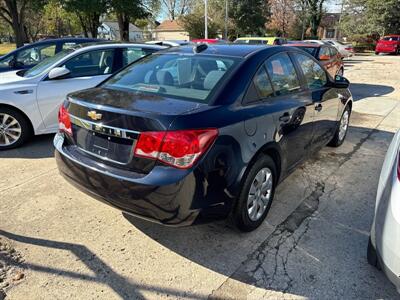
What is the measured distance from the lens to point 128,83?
10.6ft

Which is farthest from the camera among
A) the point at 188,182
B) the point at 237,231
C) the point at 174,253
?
the point at 237,231

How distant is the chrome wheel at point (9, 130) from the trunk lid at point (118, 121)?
8.37 ft

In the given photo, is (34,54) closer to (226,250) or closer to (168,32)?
(226,250)

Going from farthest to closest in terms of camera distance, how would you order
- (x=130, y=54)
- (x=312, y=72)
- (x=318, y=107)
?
(x=130, y=54)
(x=312, y=72)
(x=318, y=107)

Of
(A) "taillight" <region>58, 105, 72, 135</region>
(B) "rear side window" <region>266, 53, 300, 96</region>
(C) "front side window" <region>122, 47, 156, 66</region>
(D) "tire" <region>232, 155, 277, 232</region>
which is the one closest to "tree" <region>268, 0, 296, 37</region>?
(C) "front side window" <region>122, 47, 156, 66</region>

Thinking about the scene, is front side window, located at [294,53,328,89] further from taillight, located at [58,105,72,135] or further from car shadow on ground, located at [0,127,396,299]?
taillight, located at [58,105,72,135]

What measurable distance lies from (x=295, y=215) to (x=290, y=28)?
4512 cm

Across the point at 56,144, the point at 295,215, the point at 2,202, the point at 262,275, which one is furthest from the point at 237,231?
the point at 2,202

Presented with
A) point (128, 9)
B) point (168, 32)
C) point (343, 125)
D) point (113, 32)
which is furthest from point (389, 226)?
point (168, 32)

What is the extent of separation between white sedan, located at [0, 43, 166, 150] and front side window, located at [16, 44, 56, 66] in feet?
7.70

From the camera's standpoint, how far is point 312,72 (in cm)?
416

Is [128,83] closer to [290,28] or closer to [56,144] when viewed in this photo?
[56,144]

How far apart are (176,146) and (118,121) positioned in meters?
0.50

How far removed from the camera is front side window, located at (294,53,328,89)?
3918 mm
